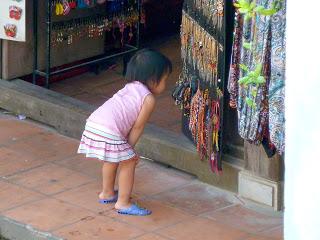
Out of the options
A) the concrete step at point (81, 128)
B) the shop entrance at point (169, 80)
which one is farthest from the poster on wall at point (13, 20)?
the shop entrance at point (169, 80)

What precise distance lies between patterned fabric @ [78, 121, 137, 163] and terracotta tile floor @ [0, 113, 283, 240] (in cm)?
47

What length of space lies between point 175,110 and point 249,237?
2.68 metres

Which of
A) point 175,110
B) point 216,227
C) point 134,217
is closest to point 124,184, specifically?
point 134,217

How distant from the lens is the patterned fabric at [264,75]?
6.46m

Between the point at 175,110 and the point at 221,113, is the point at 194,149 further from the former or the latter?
the point at 175,110

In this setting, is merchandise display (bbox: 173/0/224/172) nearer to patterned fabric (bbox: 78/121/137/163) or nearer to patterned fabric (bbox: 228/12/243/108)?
patterned fabric (bbox: 228/12/243/108)

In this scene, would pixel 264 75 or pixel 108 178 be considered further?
pixel 108 178

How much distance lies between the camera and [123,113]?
23.0 feet

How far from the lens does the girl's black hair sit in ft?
22.8
